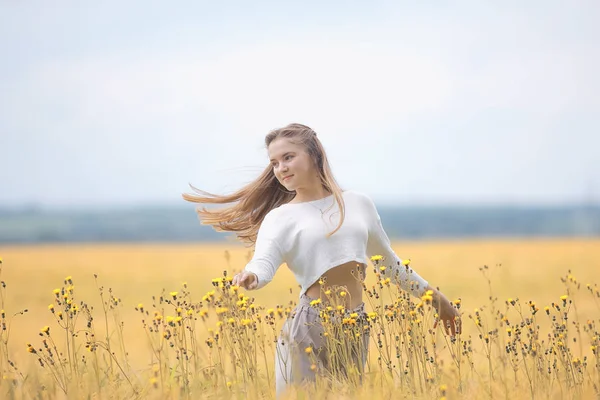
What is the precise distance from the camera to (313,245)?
16.7ft

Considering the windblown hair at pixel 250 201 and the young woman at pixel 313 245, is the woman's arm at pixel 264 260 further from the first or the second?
the windblown hair at pixel 250 201

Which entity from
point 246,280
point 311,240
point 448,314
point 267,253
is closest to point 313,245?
point 311,240

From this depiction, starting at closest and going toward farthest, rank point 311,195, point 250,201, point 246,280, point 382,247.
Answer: point 246,280 → point 311,195 → point 382,247 → point 250,201

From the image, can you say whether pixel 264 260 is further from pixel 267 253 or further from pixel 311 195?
pixel 311 195

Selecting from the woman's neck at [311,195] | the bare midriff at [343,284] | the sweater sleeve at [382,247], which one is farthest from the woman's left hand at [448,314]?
the woman's neck at [311,195]

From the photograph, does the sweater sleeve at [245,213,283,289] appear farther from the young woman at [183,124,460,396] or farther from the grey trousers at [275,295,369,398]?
the grey trousers at [275,295,369,398]

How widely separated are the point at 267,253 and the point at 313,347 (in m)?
0.62

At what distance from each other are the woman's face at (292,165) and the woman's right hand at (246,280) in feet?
2.68

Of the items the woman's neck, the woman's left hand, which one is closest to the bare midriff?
the woman's neck

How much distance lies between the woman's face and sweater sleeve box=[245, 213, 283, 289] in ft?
0.80

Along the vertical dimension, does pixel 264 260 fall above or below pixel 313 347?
above

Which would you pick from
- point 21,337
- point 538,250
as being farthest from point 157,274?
point 538,250

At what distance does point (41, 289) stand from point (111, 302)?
11.3 metres

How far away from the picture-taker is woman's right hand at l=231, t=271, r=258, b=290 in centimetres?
448
